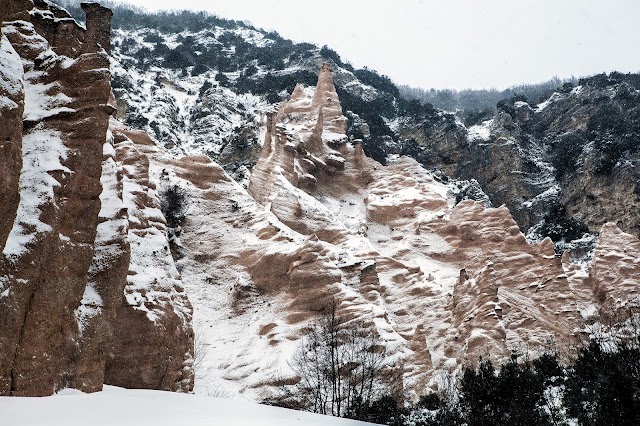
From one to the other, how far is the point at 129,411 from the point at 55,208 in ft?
14.3

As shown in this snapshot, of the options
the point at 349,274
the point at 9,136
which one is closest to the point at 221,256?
the point at 349,274

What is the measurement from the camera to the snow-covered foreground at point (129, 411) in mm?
8008

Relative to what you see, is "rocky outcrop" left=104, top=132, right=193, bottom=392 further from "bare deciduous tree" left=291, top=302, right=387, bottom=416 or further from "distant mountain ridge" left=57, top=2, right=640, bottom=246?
"distant mountain ridge" left=57, top=2, right=640, bottom=246

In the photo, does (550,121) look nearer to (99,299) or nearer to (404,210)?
(404,210)

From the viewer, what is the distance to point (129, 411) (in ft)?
31.4

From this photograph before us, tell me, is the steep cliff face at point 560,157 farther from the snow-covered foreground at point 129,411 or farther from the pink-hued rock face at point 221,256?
the snow-covered foreground at point 129,411

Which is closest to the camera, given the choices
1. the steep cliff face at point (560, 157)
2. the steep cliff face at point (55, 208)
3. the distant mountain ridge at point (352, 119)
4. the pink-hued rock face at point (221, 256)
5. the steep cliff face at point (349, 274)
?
the steep cliff face at point (55, 208)

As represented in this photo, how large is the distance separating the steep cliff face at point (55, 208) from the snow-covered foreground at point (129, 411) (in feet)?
3.20

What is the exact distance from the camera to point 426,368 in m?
30.2

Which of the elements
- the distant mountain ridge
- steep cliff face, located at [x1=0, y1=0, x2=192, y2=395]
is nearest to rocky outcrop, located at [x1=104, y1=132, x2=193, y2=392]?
steep cliff face, located at [x1=0, y1=0, x2=192, y2=395]

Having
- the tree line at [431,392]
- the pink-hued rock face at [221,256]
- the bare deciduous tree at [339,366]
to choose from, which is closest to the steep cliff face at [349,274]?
the pink-hued rock face at [221,256]

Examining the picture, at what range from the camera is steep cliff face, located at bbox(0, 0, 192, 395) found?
970 centimetres

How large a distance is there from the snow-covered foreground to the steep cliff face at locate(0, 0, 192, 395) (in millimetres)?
977

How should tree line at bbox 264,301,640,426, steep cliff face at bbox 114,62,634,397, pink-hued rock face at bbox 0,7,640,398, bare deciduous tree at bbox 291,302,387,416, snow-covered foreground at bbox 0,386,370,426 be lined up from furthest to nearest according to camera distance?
steep cliff face at bbox 114,62,634,397 < bare deciduous tree at bbox 291,302,387,416 < tree line at bbox 264,301,640,426 < pink-hued rock face at bbox 0,7,640,398 < snow-covered foreground at bbox 0,386,370,426
